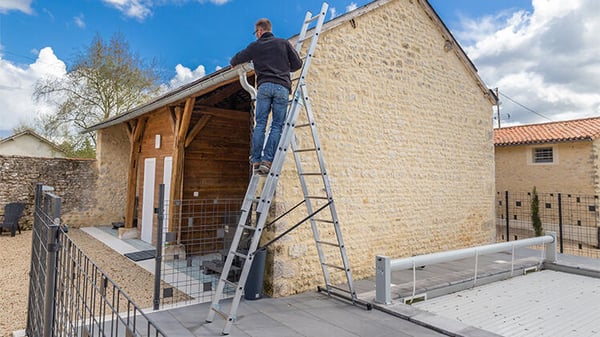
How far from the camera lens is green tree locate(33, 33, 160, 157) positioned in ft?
50.4

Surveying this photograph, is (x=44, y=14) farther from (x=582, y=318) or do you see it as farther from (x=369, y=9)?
(x=582, y=318)

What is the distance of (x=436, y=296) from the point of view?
5.10 metres

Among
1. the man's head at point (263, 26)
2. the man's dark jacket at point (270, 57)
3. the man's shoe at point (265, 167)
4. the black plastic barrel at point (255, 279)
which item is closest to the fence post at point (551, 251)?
the black plastic barrel at point (255, 279)

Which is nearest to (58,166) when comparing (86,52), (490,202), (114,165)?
(114,165)

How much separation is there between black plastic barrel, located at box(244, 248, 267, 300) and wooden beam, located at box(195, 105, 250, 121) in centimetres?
404

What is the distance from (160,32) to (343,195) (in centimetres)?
1403

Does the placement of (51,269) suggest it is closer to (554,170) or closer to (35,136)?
(554,170)

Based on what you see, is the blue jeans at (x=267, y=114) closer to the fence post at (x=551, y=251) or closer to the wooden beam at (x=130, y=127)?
the fence post at (x=551, y=251)

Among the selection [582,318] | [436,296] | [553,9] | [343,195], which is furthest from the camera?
[553,9]

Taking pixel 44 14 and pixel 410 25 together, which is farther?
pixel 44 14

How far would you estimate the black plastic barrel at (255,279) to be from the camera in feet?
14.7

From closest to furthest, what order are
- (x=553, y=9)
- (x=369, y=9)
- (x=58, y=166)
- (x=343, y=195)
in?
(x=343, y=195) < (x=369, y=9) < (x=58, y=166) < (x=553, y=9)

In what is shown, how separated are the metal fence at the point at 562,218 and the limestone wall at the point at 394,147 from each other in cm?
323

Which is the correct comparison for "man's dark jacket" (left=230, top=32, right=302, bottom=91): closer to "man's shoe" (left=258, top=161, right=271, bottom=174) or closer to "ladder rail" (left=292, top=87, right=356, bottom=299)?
"ladder rail" (left=292, top=87, right=356, bottom=299)
